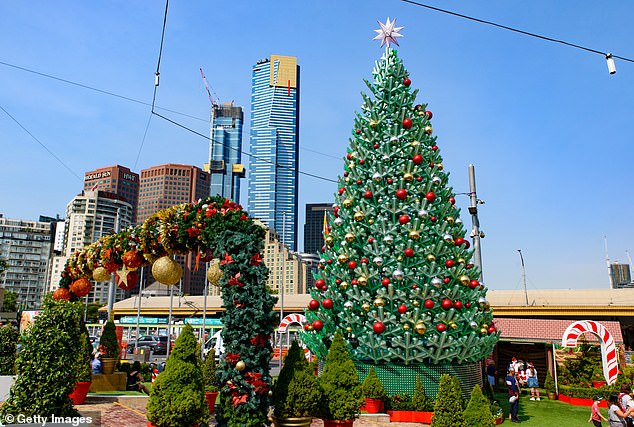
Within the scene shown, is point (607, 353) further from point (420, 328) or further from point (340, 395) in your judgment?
point (340, 395)

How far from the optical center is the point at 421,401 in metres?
12.4

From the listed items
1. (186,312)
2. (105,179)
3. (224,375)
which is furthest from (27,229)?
(224,375)

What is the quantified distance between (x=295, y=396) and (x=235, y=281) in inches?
88.9

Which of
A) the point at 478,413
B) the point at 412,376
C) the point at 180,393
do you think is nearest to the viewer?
the point at 180,393

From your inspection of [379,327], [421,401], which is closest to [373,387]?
[421,401]

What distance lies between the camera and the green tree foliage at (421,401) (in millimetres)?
12344

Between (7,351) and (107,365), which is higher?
(7,351)

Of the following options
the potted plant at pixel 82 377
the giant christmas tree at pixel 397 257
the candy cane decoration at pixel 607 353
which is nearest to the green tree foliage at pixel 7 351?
the potted plant at pixel 82 377

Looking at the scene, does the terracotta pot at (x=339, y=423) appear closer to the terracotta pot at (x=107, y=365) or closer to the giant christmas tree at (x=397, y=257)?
the giant christmas tree at (x=397, y=257)

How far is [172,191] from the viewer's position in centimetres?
19925

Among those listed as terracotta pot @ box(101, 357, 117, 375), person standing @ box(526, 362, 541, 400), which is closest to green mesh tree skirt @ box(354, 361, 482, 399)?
person standing @ box(526, 362, 541, 400)

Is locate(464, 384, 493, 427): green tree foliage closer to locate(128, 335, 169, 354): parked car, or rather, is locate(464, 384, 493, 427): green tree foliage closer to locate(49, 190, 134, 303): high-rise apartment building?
locate(128, 335, 169, 354): parked car

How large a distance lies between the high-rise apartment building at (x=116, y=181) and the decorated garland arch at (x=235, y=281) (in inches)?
7147

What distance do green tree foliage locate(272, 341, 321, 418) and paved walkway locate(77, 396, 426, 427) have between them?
3799 mm
